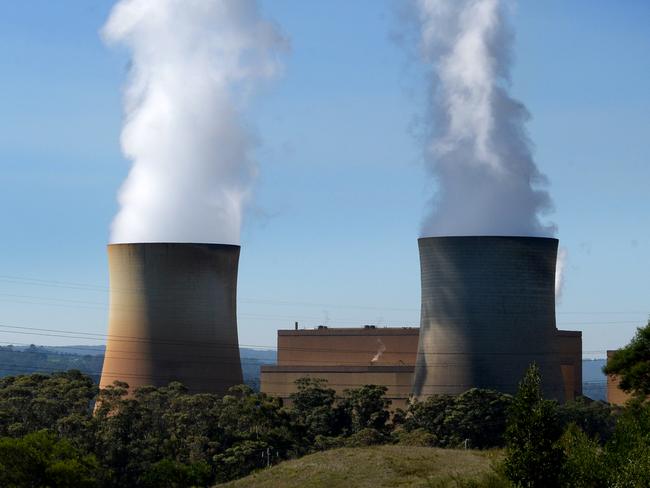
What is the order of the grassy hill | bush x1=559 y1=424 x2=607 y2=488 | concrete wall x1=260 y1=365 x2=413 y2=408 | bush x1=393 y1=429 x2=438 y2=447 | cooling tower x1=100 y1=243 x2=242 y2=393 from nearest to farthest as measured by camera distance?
bush x1=559 y1=424 x2=607 y2=488, the grassy hill, bush x1=393 y1=429 x2=438 y2=447, cooling tower x1=100 y1=243 x2=242 y2=393, concrete wall x1=260 y1=365 x2=413 y2=408

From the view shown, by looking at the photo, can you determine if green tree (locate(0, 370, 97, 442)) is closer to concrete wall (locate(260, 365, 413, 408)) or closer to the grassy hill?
the grassy hill

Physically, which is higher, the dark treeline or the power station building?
the power station building

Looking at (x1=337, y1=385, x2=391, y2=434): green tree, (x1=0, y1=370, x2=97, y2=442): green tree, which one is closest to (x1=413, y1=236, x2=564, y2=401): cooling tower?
(x1=337, y1=385, x2=391, y2=434): green tree

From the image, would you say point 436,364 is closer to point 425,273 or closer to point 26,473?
point 425,273

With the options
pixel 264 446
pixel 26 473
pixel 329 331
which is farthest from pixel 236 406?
pixel 329 331

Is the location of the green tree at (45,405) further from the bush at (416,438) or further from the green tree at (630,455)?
the green tree at (630,455)
